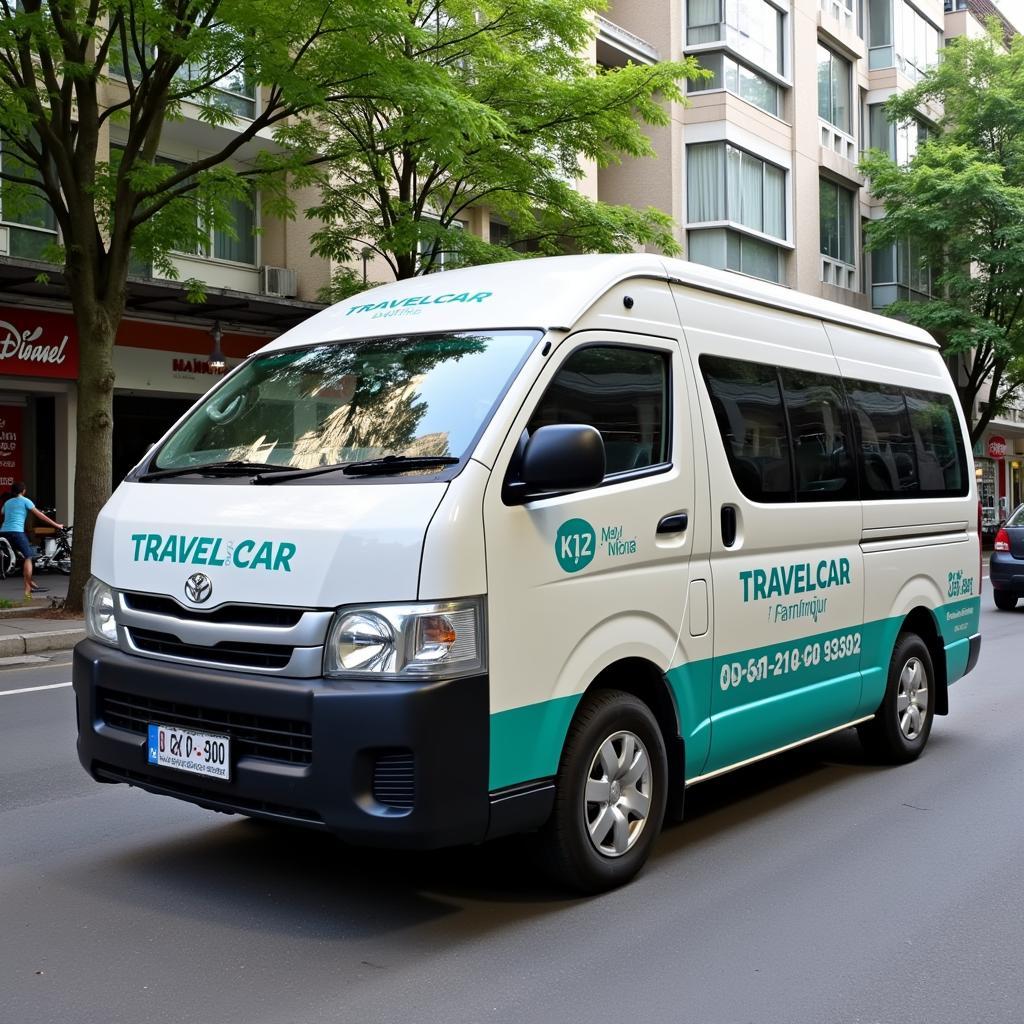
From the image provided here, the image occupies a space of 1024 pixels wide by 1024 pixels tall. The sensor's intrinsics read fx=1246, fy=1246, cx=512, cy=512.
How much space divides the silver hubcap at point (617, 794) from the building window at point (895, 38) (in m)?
37.4

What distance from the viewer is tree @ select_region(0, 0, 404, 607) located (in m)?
12.8

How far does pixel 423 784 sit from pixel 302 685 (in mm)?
505

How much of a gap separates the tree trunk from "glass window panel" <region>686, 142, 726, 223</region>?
728 inches

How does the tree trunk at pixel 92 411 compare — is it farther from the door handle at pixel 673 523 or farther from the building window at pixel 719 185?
the building window at pixel 719 185

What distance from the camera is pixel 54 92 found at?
13.6 m

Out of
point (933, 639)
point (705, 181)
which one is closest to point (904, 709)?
point (933, 639)

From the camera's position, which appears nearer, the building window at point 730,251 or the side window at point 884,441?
the side window at point 884,441

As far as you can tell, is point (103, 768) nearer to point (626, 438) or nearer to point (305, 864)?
point (305, 864)

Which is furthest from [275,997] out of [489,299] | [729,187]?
[729,187]

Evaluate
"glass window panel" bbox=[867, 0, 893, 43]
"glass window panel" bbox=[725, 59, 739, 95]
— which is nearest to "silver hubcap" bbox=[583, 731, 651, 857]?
"glass window panel" bbox=[725, 59, 739, 95]

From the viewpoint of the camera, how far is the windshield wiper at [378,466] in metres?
4.24

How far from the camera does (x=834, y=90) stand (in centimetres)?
3591

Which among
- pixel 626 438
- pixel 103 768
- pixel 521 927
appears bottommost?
pixel 521 927

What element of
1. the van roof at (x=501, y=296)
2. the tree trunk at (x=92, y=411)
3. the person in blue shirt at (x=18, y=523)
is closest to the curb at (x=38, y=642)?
the tree trunk at (x=92, y=411)
